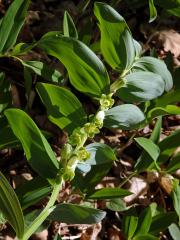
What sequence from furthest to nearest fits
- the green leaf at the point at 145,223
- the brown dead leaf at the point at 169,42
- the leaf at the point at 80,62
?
1. the brown dead leaf at the point at 169,42
2. the green leaf at the point at 145,223
3. the leaf at the point at 80,62

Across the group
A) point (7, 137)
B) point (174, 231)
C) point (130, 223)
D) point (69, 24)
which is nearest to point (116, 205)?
point (130, 223)

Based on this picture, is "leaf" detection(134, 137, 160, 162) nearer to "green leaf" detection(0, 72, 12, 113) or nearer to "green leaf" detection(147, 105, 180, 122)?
"green leaf" detection(147, 105, 180, 122)

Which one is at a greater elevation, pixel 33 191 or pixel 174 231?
pixel 33 191

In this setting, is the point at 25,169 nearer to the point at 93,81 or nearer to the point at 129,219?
the point at 129,219

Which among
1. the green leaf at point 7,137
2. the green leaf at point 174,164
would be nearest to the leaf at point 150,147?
the green leaf at point 174,164

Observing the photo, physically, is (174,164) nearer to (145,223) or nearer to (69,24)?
(145,223)

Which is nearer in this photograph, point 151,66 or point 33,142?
point 33,142

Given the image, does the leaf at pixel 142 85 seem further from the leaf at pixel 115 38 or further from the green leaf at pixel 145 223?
the green leaf at pixel 145 223
